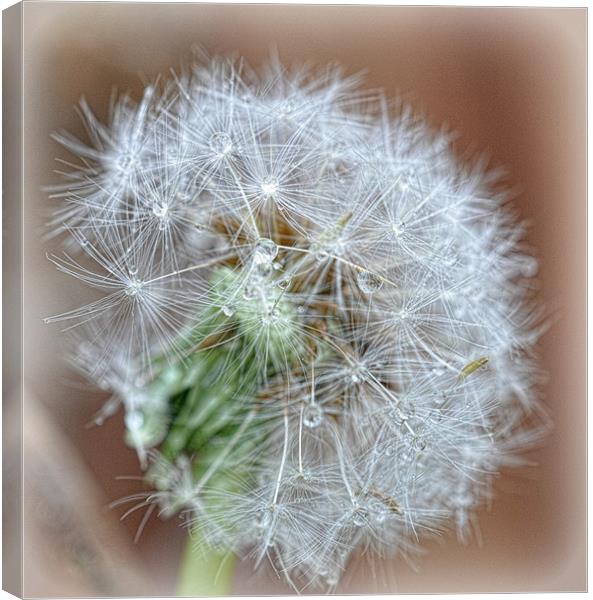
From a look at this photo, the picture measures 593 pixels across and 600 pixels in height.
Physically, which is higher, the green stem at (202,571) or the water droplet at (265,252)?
the water droplet at (265,252)

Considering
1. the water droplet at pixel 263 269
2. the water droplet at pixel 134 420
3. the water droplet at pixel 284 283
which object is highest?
the water droplet at pixel 263 269

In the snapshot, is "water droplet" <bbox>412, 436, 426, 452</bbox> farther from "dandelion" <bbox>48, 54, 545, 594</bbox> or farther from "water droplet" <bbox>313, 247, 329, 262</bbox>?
"water droplet" <bbox>313, 247, 329, 262</bbox>

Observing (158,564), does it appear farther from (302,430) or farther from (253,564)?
(302,430)

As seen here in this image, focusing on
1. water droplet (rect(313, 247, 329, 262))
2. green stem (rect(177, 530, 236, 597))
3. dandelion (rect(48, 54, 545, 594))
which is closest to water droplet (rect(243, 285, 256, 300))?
dandelion (rect(48, 54, 545, 594))

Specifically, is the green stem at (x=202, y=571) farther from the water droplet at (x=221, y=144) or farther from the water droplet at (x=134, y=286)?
the water droplet at (x=221, y=144)

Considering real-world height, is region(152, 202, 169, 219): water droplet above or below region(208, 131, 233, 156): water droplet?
below

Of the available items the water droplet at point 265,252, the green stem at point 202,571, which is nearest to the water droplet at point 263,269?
the water droplet at point 265,252
